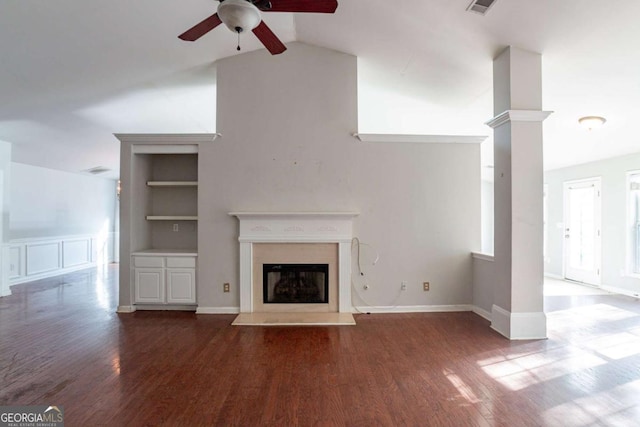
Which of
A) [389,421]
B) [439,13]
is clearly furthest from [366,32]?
[389,421]

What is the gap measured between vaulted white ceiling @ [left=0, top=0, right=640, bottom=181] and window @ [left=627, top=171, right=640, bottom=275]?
1.78ft

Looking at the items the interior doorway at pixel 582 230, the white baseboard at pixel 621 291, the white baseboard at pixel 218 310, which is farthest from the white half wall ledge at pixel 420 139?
the white baseboard at pixel 621 291

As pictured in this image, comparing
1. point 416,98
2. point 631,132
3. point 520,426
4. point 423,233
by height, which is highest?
point 416,98

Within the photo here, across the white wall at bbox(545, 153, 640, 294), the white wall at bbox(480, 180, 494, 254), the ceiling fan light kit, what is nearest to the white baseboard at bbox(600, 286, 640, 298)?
the white wall at bbox(545, 153, 640, 294)

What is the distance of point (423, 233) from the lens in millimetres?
4410

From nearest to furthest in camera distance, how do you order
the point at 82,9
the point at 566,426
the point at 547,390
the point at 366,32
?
the point at 566,426
the point at 547,390
the point at 82,9
the point at 366,32

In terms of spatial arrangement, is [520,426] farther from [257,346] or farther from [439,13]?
[439,13]

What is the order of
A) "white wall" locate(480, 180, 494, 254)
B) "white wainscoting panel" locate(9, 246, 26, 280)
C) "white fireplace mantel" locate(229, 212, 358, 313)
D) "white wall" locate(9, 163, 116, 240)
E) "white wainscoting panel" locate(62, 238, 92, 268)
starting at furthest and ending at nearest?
"white wall" locate(480, 180, 494, 254) < "white wainscoting panel" locate(62, 238, 92, 268) < "white wall" locate(9, 163, 116, 240) < "white wainscoting panel" locate(9, 246, 26, 280) < "white fireplace mantel" locate(229, 212, 358, 313)

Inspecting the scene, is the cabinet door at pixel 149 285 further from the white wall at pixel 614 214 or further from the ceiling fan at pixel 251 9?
the white wall at pixel 614 214

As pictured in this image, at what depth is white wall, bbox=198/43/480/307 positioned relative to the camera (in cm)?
436

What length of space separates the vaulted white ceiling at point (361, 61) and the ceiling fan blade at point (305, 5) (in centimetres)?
127

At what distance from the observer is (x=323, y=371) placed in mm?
2695

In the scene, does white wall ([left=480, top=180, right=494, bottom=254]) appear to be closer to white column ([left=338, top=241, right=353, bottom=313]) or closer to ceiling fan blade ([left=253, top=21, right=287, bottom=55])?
white column ([left=338, top=241, right=353, bottom=313])

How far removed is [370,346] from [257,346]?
1.12 m
